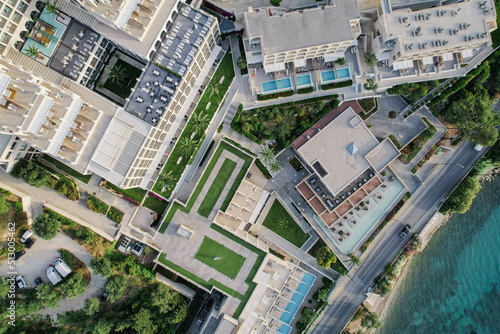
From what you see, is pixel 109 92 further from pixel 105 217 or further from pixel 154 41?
pixel 105 217

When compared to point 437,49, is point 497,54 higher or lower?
higher

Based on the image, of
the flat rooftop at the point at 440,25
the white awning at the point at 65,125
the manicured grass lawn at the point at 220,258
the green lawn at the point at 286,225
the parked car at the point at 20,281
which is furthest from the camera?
the green lawn at the point at 286,225

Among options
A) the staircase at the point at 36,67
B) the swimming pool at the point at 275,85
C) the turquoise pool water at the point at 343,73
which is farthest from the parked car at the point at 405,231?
the staircase at the point at 36,67

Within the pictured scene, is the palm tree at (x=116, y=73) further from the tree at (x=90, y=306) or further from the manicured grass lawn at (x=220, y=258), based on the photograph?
the tree at (x=90, y=306)

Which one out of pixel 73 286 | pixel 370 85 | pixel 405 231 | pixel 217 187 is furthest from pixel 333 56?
pixel 73 286

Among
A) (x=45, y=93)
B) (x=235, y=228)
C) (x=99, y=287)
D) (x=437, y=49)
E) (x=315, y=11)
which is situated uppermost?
(x=437, y=49)

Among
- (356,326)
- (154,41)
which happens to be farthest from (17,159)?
(356,326)

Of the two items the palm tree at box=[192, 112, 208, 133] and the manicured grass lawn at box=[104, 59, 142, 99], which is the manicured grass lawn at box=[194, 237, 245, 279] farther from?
the manicured grass lawn at box=[104, 59, 142, 99]

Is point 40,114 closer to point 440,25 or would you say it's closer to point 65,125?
point 65,125
